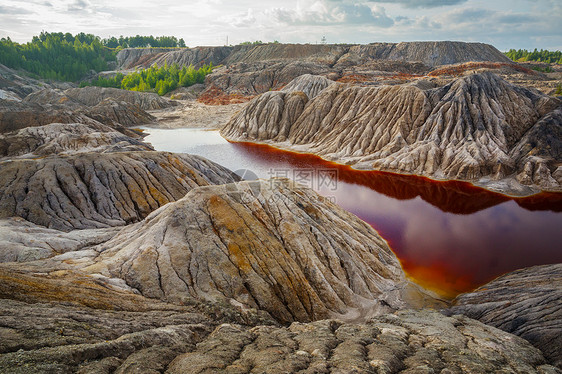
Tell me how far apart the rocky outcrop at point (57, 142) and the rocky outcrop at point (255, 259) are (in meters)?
23.0

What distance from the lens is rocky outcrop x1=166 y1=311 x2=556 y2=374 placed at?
7.49 metres

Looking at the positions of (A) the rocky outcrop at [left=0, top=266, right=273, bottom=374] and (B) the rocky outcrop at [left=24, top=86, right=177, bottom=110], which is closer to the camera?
(A) the rocky outcrop at [left=0, top=266, right=273, bottom=374]

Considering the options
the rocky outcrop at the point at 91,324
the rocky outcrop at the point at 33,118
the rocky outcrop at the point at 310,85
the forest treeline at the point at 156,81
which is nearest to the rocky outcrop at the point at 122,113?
the rocky outcrop at the point at 33,118

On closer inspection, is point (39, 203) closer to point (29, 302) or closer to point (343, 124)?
point (29, 302)

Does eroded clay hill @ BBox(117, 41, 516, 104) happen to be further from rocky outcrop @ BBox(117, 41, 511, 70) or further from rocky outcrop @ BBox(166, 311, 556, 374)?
rocky outcrop @ BBox(166, 311, 556, 374)

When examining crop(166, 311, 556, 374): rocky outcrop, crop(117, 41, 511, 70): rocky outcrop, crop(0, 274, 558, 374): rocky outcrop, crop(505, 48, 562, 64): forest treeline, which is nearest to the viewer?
crop(0, 274, 558, 374): rocky outcrop

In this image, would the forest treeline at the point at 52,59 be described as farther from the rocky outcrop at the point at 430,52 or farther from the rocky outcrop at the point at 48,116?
the rocky outcrop at the point at 430,52

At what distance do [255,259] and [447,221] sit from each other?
730 inches

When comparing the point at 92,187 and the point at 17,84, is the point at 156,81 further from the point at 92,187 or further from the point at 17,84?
the point at 92,187

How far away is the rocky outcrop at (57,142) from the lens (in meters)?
33.5

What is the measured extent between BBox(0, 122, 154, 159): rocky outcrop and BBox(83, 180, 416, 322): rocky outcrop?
23.0 metres

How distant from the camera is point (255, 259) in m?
14.1

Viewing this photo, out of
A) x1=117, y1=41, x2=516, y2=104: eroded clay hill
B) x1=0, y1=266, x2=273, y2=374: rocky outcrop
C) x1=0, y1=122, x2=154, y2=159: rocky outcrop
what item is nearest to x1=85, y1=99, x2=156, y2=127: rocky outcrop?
x1=0, y1=122, x2=154, y2=159: rocky outcrop
